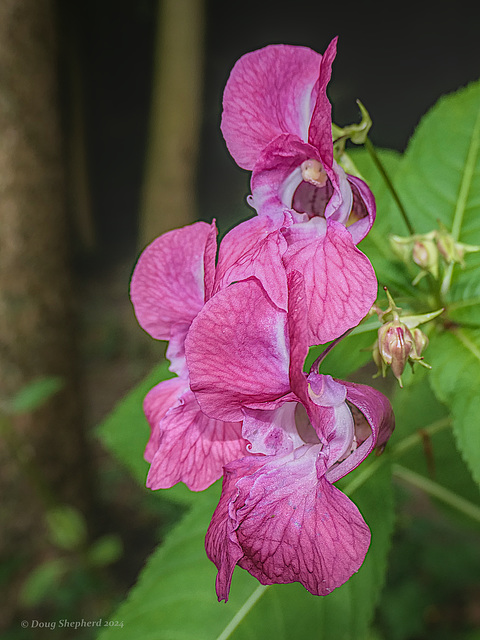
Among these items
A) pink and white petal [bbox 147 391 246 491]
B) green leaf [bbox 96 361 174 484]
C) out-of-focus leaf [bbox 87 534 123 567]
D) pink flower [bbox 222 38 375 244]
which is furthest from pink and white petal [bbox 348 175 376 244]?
out-of-focus leaf [bbox 87 534 123 567]

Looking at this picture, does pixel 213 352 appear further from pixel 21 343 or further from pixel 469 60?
pixel 469 60

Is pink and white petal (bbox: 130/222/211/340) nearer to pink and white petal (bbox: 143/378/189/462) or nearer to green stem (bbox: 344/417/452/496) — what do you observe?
pink and white petal (bbox: 143/378/189/462)

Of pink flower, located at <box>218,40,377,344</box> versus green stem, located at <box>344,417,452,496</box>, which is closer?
pink flower, located at <box>218,40,377,344</box>

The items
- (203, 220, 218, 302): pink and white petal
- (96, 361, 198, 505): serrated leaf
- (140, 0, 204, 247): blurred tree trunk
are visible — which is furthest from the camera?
(140, 0, 204, 247): blurred tree trunk

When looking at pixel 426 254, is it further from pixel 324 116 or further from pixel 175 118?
pixel 175 118

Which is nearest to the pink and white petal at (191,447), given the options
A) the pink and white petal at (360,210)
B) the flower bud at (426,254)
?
the pink and white petal at (360,210)

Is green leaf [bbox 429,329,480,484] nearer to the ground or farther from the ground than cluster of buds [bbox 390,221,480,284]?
nearer to the ground

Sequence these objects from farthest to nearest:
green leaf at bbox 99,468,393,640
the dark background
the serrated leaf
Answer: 1. the dark background
2. the serrated leaf
3. green leaf at bbox 99,468,393,640

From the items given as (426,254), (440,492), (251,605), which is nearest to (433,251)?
(426,254)
